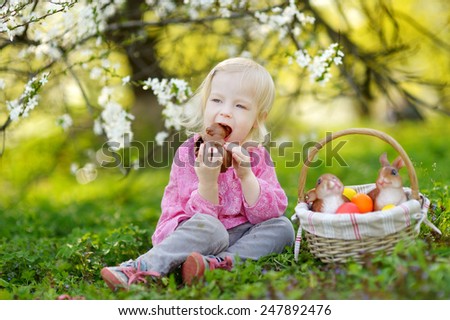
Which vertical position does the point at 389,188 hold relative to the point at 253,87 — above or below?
below

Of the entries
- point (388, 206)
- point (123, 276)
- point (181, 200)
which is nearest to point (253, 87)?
point (181, 200)

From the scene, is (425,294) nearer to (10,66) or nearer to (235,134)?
(235,134)

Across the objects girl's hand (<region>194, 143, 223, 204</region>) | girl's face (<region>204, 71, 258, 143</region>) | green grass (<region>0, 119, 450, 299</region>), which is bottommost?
green grass (<region>0, 119, 450, 299</region>)

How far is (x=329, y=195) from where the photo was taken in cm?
289

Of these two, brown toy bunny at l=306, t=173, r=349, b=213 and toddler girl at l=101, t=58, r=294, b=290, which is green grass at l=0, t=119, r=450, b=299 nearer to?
toddler girl at l=101, t=58, r=294, b=290

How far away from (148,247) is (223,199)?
81 cm

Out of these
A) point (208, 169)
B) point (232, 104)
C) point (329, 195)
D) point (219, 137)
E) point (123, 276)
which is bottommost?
point (123, 276)

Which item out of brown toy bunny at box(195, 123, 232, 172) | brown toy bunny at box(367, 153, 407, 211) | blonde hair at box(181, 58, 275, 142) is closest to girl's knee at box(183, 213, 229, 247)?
brown toy bunny at box(195, 123, 232, 172)

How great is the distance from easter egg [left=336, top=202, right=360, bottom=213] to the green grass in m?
0.22

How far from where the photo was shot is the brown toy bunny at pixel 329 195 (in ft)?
9.43

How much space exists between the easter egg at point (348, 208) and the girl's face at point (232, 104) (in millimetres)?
706

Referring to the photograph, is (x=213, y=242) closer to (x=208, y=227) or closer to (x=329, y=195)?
(x=208, y=227)

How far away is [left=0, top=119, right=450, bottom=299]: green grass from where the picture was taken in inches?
97.0
